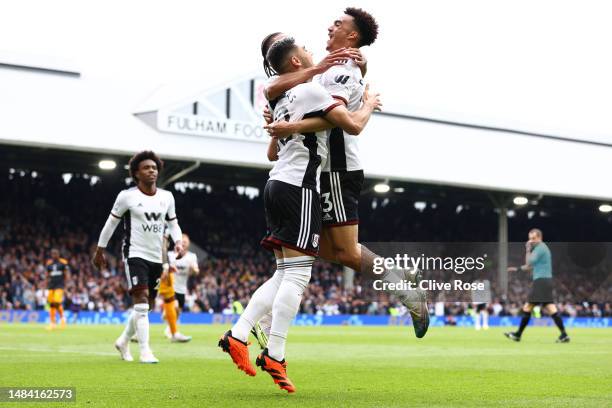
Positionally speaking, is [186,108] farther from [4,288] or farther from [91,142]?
[4,288]

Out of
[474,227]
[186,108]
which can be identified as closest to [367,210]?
[474,227]

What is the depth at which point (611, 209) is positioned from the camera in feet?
168

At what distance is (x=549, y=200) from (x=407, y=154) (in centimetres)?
1351

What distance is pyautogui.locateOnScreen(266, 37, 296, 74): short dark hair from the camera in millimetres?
6766

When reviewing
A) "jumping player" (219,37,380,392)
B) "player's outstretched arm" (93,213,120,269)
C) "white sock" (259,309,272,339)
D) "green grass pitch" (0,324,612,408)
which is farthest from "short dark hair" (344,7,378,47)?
"player's outstretched arm" (93,213,120,269)

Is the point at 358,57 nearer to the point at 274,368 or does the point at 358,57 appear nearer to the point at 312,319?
the point at 274,368

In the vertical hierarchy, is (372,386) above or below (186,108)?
below

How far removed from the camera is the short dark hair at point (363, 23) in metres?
7.24

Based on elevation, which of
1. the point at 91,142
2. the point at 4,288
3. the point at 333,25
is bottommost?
the point at 4,288

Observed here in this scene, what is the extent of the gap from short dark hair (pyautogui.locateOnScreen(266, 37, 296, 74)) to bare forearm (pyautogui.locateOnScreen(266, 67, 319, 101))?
0.32 ft

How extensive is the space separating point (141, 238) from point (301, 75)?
4.39m

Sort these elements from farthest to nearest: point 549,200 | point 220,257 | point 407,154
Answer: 1. point 549,200
2. point 220,257
3. point 407,154

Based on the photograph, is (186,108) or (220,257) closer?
(186,108)

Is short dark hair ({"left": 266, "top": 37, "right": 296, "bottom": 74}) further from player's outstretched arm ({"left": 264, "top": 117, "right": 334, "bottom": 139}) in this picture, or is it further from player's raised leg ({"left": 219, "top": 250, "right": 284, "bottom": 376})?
player's raised leg ({"left": 219, "top": 250, "right": 284, "bottom": 376})
